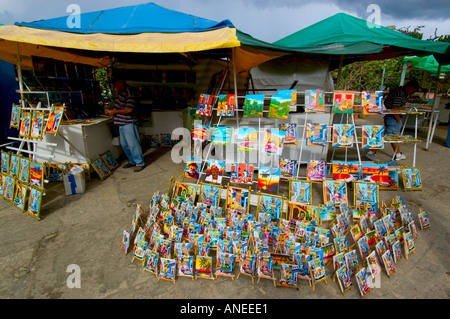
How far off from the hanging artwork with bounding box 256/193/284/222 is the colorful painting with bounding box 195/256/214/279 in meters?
1.08

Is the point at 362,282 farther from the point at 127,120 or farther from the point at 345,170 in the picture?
the point at 127,120

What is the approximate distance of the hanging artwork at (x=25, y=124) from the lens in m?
3.95

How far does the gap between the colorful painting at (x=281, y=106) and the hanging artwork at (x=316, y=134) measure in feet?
1.67

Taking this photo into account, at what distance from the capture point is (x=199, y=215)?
3.21 m

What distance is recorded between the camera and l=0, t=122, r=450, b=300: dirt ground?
2.26 meters

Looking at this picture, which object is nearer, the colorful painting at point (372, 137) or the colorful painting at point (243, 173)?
the colorful painting at point (243, 173)

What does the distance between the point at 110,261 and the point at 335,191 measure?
3098 mm

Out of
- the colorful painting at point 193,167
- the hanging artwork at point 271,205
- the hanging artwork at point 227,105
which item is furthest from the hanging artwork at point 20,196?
the hanging artwork at point 271,205

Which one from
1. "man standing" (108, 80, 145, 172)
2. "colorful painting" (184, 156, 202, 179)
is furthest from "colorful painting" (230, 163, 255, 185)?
"man standing" (108, 80, 145, 172)

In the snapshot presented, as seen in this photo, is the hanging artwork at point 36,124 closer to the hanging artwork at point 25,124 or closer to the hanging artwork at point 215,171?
the hanging artwork at point 25,124

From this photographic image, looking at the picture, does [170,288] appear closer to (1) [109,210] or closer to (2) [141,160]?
(1) [109,210]

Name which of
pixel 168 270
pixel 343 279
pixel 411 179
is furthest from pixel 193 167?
pixel 411 179

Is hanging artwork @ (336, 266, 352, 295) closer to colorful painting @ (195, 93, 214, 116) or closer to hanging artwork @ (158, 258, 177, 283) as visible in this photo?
hanging artwork @ (158, 258, 177, 283)
